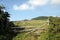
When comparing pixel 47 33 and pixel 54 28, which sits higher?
pixel 54 28

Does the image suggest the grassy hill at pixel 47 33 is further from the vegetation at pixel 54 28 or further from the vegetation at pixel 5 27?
the vegetation at pixel 5 27

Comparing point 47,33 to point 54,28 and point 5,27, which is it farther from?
point 5,27

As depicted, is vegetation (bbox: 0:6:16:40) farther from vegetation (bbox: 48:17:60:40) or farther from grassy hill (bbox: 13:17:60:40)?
vegetation (bbox: 48:17:60:40)

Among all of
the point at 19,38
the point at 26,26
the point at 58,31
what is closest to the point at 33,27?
the point at 26,26

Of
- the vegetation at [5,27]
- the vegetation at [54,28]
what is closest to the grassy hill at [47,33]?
the vegetation at [54,28]

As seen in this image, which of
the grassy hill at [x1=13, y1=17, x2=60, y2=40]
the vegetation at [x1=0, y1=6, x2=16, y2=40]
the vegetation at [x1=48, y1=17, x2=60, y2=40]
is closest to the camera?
the vegetation at [x1=48, y1=17, x2=60, y2=40]

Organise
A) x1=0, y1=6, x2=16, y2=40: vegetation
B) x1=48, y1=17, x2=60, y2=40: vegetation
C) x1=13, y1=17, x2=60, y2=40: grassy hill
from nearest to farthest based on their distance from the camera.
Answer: x1=48, y1=17, x2=60, y2=40: vegetation
x1=13, y1=17, x2=60, y2=40: grassy hill
x1=0, y1=6, x2=16, y2=40: vegetation

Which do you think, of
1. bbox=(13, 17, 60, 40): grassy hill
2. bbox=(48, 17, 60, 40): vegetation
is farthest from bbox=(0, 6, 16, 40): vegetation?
bbox=(48, 17, 60, 40): vegetation

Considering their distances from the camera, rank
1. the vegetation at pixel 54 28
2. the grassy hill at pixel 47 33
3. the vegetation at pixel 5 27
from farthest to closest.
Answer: the vegetation at pixel 5 27 → the grassy hill at pixel 47 33 → the vegetation at pixel 54 28

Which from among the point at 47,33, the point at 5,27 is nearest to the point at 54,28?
the point at 47,33

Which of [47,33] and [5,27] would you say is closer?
[47,33]

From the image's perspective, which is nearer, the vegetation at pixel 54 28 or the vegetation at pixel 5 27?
the vegetation at pixel 54 28

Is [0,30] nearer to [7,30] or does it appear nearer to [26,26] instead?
A: [7,30]

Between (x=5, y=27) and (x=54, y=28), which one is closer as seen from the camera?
(x=54, y=28)
